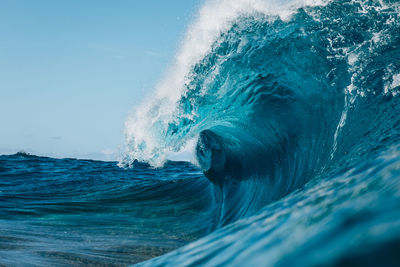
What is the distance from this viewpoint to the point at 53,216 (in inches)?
205

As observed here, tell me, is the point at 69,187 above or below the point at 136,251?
above

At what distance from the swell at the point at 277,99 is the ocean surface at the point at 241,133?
2cm

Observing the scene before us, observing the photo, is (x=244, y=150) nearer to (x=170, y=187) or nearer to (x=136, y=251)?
(x=170, y=187)

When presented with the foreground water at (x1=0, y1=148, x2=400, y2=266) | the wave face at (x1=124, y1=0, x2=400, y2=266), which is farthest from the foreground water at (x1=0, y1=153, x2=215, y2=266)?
the wave face at (x1=124, y1=0, x2=400, y2=266)

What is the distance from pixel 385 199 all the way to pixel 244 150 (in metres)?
5.67

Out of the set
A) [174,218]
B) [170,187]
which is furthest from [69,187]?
[174,218]

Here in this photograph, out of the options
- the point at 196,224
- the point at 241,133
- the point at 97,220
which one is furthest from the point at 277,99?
the point at 97,220

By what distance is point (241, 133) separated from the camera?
261 inches

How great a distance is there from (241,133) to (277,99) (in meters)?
1.14

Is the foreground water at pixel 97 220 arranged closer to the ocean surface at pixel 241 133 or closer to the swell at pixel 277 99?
the ocean surface at pixel 241 133

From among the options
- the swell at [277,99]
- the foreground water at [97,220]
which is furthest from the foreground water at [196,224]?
the swell at [277,99]

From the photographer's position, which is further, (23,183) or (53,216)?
(23,183)

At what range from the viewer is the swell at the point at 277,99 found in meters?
4.30

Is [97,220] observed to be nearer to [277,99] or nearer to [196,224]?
[196,224]
